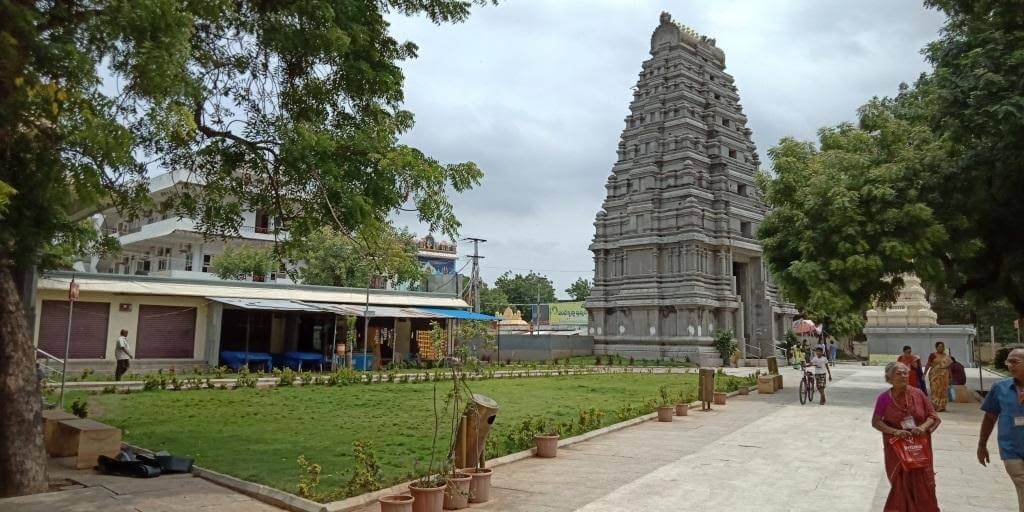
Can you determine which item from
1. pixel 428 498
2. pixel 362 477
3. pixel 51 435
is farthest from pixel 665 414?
pixel 51 435

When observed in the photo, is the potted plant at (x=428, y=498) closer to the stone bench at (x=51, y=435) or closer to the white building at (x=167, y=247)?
the stone bench at (x=51, y=435)

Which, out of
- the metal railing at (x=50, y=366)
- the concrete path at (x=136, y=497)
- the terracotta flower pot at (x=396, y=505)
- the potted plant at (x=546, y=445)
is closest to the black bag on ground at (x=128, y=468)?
the concrete path at (x=136, y=497)

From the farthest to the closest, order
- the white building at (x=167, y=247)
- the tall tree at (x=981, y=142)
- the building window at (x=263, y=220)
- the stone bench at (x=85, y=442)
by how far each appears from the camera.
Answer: the white building at (x=167, y=247) → the tall tree at (x=981, y=142) → the building window at (x=263, y=220) → the stone bench at (x=85, y=442)

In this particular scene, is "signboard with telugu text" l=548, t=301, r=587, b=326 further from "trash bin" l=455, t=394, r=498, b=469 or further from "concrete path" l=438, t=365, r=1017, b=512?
"trash bin" l=455, t=394, r=498, b=469

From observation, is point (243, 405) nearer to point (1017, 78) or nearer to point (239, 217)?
point (239, 217)

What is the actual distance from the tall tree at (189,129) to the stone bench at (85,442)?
4.02ft

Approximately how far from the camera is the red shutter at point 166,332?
73.9 ft

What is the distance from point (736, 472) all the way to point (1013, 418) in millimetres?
3550

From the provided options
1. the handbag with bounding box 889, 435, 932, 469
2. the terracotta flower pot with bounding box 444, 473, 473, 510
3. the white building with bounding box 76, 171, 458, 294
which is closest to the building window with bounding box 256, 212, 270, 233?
the white building with bounding box 76, 171, 458, 294

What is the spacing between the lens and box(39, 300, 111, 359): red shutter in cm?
2038

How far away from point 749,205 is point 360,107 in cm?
3818

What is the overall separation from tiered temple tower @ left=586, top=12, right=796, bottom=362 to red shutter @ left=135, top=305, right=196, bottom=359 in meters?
24.7

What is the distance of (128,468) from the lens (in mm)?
7684

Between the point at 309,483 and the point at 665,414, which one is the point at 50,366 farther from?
the point at 665,414
